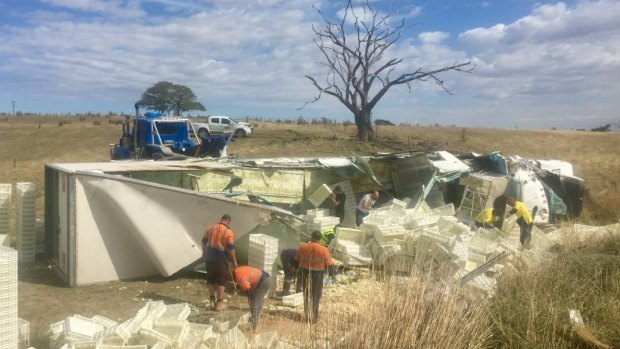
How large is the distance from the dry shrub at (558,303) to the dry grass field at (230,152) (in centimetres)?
16

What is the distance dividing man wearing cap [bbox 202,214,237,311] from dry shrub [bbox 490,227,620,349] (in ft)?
11.2

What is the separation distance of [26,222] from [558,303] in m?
8.23

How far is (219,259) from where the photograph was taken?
7.55 meters

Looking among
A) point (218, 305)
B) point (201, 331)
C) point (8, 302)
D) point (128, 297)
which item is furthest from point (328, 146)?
point (8, 302)

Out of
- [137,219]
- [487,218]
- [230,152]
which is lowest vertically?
[487,218]

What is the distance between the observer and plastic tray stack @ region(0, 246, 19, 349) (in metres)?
5.17

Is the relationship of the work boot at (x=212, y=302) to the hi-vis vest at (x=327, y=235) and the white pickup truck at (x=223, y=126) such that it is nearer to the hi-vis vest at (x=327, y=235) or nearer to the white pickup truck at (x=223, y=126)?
the hi-vis vest at (x=327, y=235)

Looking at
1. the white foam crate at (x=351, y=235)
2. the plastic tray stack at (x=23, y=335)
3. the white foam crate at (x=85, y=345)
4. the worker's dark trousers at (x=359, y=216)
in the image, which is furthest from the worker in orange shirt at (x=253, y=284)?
the worker's dark trousers at (x=359, y=216)

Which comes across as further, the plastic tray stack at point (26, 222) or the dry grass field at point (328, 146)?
the dry grass field at point (328, 146)

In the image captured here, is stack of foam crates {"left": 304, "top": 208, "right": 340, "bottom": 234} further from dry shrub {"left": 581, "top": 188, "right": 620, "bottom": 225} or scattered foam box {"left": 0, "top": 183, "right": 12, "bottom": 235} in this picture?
dry shrub {"left": 581, "top": 188, "right": 620, "bottom": 225}

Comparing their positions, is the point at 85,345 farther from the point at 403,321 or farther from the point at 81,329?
the point at 403,321

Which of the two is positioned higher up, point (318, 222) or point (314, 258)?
point (314, 258)

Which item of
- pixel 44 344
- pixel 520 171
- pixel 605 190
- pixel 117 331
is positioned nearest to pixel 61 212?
pixel 44 344

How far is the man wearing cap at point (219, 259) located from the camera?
295 inches
